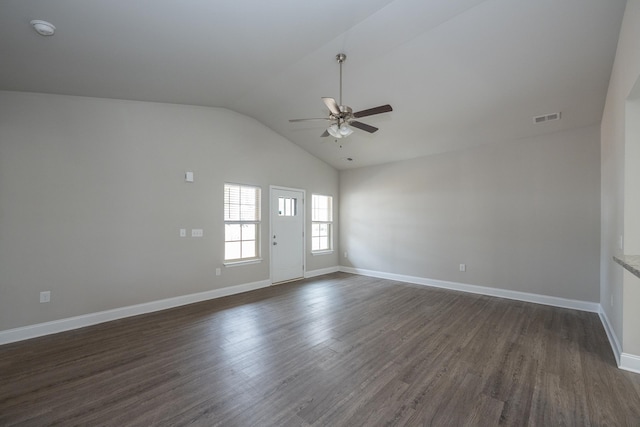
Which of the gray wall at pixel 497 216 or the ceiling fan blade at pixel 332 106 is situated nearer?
the ceiling fan blade at pixel 332 106

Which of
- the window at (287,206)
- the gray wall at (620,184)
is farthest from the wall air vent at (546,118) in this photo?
the window at (287,206)

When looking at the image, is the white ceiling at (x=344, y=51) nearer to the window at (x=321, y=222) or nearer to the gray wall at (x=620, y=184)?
the gray wall at (x=620, y=184)

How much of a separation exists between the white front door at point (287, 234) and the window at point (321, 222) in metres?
0.46

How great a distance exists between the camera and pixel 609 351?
286 cm

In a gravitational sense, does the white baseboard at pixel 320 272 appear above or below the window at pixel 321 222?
below

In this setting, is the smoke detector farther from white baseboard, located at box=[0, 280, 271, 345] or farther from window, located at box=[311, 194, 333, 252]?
window, located at box=[311, 194, 333, 252]

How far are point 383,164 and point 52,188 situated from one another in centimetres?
577

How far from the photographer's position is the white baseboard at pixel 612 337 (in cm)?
263

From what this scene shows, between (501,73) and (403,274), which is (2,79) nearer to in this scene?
(501,73)

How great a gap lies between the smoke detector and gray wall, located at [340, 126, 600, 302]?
5594 mm

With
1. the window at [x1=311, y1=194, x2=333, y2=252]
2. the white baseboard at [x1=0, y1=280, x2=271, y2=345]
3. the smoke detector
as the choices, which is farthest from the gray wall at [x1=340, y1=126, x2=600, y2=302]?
the smoke detector

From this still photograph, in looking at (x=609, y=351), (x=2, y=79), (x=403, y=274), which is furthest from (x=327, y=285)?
(x=2, y=79)

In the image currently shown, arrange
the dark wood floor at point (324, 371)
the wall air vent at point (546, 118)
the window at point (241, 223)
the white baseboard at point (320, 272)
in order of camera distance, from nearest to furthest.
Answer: the dark wood floor at point (324, 371), the wall air vent at point (546, 118), the window at point (241, 223), the white baseboard at point (320, 272)

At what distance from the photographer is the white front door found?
18.8ft
